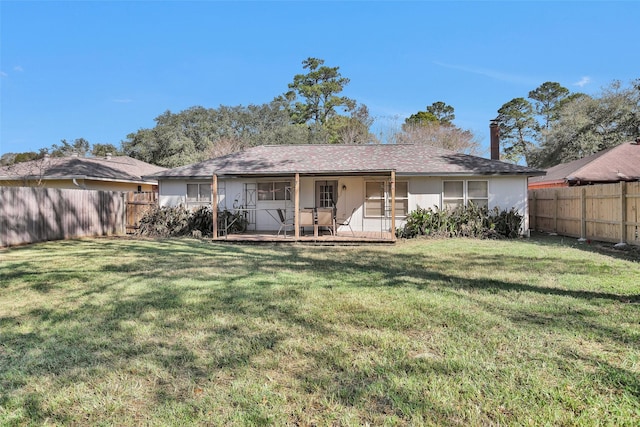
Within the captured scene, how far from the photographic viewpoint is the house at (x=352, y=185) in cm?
1337

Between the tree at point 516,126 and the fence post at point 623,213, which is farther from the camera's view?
the tree at point 516,126

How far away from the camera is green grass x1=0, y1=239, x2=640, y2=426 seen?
247 cm

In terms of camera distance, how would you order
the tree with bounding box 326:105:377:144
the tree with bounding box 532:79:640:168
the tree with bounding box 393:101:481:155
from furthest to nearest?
the tree with bounding box 326:105:377:144, the tree with bounding box 393:101:481:155, the tree with bounding box 532:79:640:168

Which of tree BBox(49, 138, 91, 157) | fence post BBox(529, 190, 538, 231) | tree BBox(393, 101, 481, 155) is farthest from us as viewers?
tree BBox(49, 138, 91, 157)

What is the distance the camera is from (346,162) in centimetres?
1420

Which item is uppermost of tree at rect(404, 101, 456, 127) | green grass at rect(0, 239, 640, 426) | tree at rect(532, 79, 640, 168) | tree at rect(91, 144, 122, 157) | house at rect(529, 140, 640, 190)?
tree at rect(404, 101, 456, 127)

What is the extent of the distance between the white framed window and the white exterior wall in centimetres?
16

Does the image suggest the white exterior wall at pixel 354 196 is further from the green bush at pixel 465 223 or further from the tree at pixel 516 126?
the tree at pixel 516 126

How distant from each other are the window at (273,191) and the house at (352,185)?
0.13 feet

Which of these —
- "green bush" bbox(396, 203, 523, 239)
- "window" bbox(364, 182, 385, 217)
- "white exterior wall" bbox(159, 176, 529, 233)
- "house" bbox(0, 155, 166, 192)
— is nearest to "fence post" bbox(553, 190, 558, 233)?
"white exterior wall" bbox(159, 176, 529, 233)

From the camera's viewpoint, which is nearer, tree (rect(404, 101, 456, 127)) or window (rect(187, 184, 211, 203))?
window (rect(187, 184, 211, 203))

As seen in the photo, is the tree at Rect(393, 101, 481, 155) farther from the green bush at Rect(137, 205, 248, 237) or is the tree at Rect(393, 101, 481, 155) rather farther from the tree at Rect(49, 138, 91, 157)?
the tree at Rect(49, 138, 91, 157)

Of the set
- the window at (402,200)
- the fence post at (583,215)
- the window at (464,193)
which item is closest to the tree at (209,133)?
the window at (402,200)

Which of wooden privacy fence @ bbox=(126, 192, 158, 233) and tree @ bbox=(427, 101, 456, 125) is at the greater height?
tree @ bbox=(427, 101, 456, 125)
